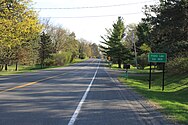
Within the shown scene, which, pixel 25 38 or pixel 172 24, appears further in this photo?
pixel 25 38

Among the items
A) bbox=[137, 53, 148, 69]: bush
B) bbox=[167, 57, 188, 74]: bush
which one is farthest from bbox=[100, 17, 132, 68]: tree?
bbox=[167, 57, 188, 74]: bush

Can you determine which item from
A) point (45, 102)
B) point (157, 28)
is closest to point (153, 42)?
point (157, 28)

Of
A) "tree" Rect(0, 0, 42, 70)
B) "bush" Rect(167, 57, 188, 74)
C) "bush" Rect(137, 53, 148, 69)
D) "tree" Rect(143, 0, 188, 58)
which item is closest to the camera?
"tree" Rect(143, 0, 188, 58)

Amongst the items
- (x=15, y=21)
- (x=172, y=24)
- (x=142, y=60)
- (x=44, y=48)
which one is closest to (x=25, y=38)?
(x=15, y=21)

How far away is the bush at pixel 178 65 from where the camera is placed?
32.5m

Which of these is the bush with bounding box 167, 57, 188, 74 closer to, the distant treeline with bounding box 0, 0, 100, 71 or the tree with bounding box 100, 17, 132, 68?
the distant treeline with bounding box 0, 0, 100, 71

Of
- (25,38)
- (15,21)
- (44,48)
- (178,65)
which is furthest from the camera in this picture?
(44,48)

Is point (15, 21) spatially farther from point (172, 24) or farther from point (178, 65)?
point (178, 65)

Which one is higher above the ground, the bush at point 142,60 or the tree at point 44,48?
the tree at point 44,48

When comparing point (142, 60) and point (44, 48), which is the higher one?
point (44, 48)

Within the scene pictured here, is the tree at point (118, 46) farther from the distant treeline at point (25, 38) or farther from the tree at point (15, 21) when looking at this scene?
the tree at point (15, 21)

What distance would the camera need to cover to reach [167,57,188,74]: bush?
32.5 metres

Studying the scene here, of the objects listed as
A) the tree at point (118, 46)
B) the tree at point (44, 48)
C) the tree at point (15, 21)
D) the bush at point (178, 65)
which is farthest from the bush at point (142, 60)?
the tree at point (15, 21)

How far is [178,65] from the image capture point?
34156 millimetres
